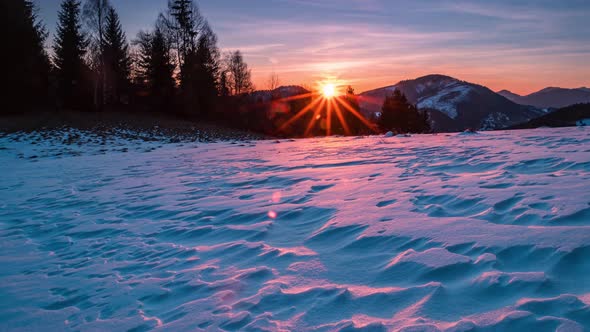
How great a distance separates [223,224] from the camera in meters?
3.65

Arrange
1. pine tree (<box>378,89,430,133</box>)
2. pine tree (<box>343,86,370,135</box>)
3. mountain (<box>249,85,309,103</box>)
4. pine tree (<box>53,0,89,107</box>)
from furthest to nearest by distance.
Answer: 1. pine tree (<box>343,86,370,135</box>)
2. mountain (<box>249,85,309,103</box>)
3. pine tree (<box>378,89,430,133</box>)
4. pine tree (<box>53,0,89,107</box>)

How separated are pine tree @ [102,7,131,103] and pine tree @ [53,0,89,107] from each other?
2211 mm

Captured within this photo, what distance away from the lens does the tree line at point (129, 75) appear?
89.0ft

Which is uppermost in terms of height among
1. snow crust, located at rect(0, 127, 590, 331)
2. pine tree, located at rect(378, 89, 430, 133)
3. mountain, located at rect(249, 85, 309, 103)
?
mountain, located at rect(249, 85, 309, 103)

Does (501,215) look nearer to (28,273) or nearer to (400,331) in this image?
(400,331)

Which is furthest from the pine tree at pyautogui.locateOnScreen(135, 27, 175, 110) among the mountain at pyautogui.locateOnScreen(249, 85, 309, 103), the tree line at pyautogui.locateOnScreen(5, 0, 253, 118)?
the mountain at pyautogui.locateOnScreen(249, 85, 309, 103)

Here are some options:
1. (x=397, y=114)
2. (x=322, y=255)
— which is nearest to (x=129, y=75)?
(x=397, y=114)

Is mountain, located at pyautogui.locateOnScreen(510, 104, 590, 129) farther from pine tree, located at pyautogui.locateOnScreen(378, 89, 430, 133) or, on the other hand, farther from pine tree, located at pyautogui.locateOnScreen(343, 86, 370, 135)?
pine tree, located at pyautogui.locateOnScreen(343, 86, 370, 135)

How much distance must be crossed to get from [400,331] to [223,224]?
2.38 m

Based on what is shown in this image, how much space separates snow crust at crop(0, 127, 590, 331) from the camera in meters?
1.80

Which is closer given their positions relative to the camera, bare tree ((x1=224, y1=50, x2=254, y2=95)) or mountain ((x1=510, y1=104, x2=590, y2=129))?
mountain ((x1=510, y1=104, x2=590, y2=129))

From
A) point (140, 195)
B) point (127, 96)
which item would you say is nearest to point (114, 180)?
point (140, 195)

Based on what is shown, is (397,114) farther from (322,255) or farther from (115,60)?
(322,255)

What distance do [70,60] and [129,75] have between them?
6.17 metres
